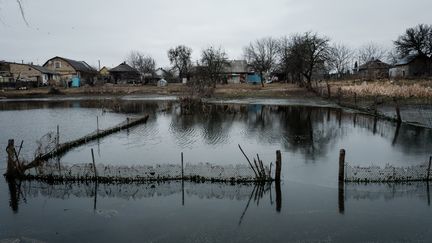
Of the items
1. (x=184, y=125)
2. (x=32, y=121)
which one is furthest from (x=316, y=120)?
(x=32, y=121)

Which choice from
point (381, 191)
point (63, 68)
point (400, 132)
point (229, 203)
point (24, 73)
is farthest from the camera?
point (63, 68)

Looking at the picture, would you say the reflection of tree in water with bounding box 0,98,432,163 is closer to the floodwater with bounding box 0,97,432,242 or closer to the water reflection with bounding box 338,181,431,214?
the floodwater with bounding box 0,97,432,242

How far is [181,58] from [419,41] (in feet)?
199

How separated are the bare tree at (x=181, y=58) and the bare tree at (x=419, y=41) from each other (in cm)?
5437

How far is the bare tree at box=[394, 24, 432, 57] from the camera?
234 ft

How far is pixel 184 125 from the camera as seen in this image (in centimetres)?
3200

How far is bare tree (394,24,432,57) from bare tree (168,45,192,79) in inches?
2140

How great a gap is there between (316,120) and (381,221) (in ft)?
76.5

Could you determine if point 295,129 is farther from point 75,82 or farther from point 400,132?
point 75,82

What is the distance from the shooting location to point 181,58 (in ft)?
348

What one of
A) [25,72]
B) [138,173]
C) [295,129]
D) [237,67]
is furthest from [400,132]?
[25,72]

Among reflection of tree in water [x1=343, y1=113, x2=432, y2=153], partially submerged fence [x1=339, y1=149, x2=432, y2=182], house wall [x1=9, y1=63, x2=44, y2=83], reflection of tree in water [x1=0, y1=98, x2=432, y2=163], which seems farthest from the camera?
house wall [x1=9, y1=63, x2=44, y2=83]

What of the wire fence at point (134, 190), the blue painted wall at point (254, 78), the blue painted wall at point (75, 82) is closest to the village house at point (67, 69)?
the blue painted wall at point (75, 82)

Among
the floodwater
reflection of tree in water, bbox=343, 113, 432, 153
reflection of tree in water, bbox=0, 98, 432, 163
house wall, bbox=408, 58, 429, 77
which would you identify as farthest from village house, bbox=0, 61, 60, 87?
house wall, bbox=408, 58, 429, 77
